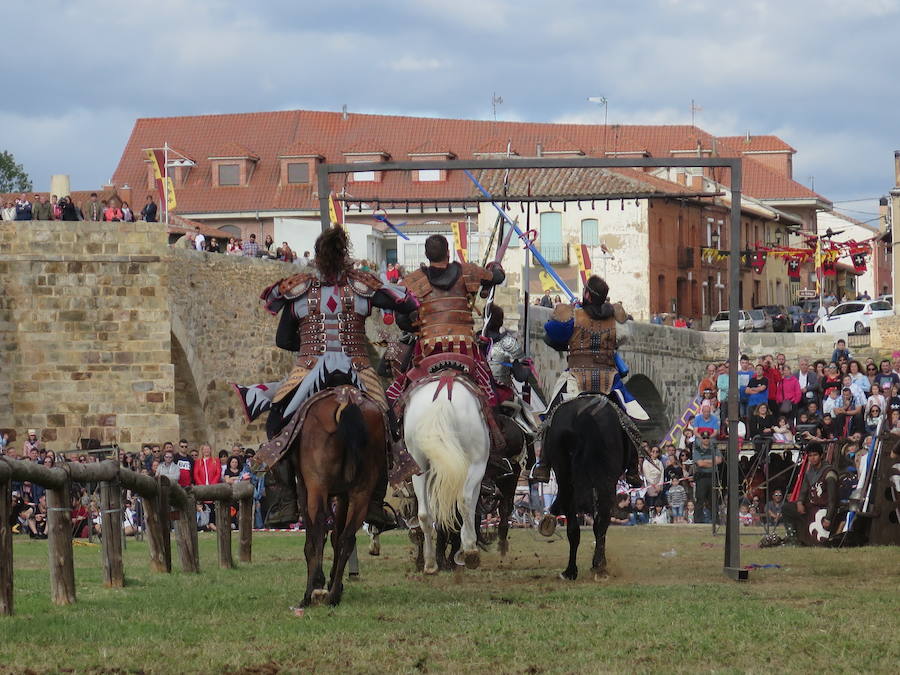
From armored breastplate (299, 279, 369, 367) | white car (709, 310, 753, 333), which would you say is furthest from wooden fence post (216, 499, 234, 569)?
white car (709, 310, 753, 333)

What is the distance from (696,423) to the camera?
27.9 m

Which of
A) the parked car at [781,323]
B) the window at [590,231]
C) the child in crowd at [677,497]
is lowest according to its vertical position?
the child in crowd at [677,497]

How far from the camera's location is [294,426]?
10555 mm

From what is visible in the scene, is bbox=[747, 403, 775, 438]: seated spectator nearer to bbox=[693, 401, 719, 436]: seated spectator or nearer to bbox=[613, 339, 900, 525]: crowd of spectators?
bbox=[613, 339, 900, 525]: crowd of spectators

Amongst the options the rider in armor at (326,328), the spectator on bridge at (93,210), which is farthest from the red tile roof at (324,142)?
the rider in armor at (326,328)

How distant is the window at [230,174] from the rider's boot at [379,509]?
221 feet

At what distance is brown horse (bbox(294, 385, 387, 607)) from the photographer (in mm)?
10430

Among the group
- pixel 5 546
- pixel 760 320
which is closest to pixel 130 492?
pixel 5 546

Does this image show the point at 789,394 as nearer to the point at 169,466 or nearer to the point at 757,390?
the point at 757,390

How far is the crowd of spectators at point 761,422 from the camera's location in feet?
80.2

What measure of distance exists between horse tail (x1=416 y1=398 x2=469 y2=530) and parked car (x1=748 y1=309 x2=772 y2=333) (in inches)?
2164

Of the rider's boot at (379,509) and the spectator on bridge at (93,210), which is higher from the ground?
the spectator on bridge at (93,210)

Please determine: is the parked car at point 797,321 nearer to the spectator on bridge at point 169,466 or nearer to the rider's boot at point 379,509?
the spectator on bridge at point 169,466

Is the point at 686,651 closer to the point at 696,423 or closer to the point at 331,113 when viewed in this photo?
the point at 696,423
